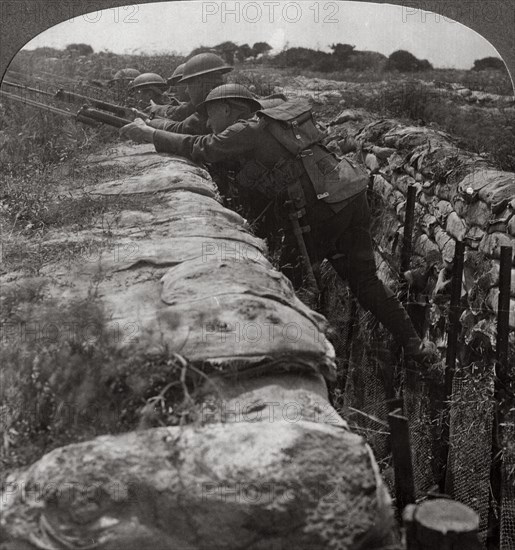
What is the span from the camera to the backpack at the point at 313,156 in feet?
14.8

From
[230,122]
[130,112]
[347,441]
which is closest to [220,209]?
[230,122]

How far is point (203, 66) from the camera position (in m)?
4.15

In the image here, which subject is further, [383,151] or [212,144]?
[383,151]

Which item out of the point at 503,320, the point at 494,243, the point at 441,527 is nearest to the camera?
the point at 441,527

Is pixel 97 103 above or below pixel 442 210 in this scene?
Result: above

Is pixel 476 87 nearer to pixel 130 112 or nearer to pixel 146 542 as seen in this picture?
pixel 130 112

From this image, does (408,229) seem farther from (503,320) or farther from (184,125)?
(184,125)

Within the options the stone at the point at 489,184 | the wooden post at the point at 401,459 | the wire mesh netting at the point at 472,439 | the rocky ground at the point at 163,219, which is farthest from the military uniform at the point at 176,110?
the wire mesh netting at the point at 472,439

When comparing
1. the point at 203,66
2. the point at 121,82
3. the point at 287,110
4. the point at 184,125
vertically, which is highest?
the point at 203,66

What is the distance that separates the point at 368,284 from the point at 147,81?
1.81m

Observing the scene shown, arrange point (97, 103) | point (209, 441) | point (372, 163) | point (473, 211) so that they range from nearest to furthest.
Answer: point (209, 441) → point (97, 103) → point (473, 211) → point (372, 163)

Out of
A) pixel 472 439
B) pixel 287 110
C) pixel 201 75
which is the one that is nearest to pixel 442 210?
pixel 287 110

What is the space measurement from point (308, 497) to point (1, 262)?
2.20 metres

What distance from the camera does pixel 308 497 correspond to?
2.34 meters
